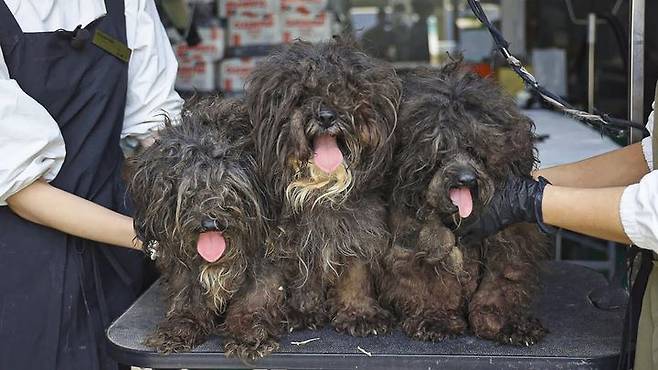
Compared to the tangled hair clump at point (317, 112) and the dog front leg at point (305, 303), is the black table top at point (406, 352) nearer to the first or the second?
the dog front leg at point (305, 303)

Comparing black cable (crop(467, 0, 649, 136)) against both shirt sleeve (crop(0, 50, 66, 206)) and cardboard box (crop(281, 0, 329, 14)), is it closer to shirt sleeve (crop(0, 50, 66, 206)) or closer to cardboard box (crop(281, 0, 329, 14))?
shirt sleeve (crop(0, 50, 66, 206))

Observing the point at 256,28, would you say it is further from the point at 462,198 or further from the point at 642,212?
the point at 642,212

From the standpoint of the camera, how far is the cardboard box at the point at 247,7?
5.48 m

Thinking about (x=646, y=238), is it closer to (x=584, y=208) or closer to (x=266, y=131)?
(x=584, y=208)

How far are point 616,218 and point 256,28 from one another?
13.7 feet

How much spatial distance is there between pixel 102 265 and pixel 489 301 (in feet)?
3.76

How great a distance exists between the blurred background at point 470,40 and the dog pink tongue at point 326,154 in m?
2.08

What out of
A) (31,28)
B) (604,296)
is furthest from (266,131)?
(604,296)

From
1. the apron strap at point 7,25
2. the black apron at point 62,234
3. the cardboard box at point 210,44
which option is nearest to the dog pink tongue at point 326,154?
the black apron at point 62,234

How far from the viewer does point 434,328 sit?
1.94 meters

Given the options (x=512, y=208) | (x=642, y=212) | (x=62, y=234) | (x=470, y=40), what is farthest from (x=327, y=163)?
(x=470, y=40)

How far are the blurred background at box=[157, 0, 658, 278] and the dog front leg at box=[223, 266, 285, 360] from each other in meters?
2.04

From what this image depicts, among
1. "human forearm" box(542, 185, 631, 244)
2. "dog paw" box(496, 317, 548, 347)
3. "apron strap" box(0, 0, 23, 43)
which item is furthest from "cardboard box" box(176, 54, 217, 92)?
"human forearm" box(542, 185, 631, 244)

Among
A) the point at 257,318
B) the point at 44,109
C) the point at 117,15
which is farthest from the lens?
the point at 117,15
